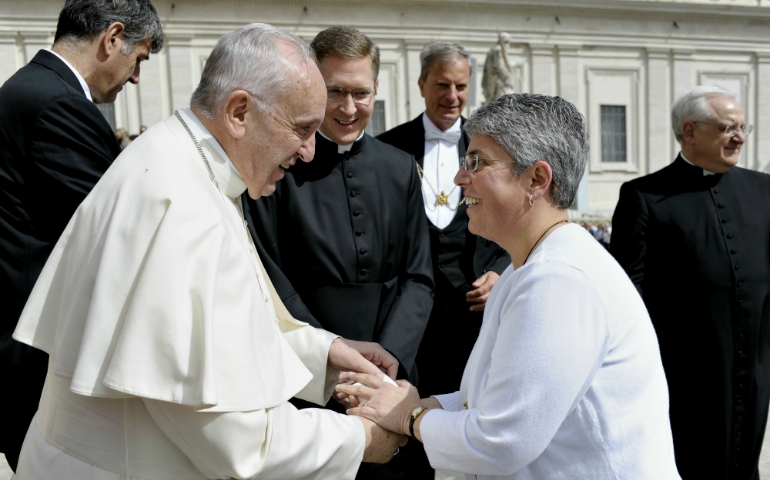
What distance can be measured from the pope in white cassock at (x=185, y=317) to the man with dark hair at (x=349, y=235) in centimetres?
104

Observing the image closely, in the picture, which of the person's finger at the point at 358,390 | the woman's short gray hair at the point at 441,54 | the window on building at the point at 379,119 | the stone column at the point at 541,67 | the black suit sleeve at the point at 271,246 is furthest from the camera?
the stone column at the point at 541,67

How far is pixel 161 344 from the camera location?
1546mm

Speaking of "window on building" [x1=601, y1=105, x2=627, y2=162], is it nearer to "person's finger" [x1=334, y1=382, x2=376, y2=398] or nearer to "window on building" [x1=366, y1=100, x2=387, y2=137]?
"window on building" [x1=366, y1=100, x2=387, y2=137]

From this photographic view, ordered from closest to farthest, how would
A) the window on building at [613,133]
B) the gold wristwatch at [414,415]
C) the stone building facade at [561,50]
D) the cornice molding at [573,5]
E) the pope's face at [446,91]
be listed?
1. the gold wristwatch at [414,415]
2. the pope's face at [446,91]
3. the stone building facade at [561,50]
4. the cornice molding at [573,5]
5. the window on building at [613,133]

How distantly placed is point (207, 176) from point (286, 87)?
0.31m

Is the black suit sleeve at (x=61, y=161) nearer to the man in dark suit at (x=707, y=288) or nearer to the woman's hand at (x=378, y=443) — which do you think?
the woman's hand at (x=378, y=443)

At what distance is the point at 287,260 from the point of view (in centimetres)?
305

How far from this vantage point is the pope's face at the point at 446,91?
4.25 metres

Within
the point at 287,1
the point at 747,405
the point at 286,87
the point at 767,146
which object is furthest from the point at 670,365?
the point at 767,146

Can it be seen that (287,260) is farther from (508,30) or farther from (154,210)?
(508,30)

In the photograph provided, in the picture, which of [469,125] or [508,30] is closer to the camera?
[469,125]

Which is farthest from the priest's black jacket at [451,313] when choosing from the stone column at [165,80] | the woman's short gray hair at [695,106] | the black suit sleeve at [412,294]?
the stone column at [165,80]

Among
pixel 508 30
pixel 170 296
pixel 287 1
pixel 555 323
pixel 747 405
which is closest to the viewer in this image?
pixel 170 296

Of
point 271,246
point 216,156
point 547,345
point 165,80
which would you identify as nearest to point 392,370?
point 271,246
